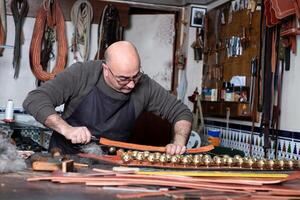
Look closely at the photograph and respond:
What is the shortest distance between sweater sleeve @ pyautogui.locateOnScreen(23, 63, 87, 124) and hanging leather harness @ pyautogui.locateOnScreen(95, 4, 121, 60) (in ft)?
7.91

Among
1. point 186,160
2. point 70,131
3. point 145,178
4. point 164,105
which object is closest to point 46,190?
point 145,178

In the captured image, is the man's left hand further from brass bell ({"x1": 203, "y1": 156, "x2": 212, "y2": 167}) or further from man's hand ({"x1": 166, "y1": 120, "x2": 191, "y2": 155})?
brass bell ({"x1": 203, "y1": 156, "x2": 212, "y2": 167})

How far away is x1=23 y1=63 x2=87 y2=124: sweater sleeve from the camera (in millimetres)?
2824

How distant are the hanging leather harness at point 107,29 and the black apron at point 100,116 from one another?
247cm

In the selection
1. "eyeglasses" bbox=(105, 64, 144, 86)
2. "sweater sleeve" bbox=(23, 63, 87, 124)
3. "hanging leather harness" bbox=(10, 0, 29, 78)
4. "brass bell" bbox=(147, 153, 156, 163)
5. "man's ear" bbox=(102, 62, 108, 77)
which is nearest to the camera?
"brass bell" bbox=(147, 153, 156, 163)

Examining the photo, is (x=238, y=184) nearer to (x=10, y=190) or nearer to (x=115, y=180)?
(x=115, y=180)

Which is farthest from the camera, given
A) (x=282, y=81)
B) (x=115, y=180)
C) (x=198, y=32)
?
(x=198, y=32)

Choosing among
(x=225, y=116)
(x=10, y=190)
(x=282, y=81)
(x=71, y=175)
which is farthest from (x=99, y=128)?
(x=225, y=116)

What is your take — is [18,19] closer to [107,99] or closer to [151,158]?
[107,99]

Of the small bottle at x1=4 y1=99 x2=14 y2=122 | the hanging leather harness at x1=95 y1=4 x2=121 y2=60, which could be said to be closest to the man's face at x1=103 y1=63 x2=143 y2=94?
the small bottle at x1=4 y1=99 x2=14 y2=122

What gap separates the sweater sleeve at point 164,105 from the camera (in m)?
3.29

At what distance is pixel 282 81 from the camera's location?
163 inches

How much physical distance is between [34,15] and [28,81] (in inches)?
29.6

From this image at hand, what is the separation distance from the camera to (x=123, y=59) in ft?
9.62
